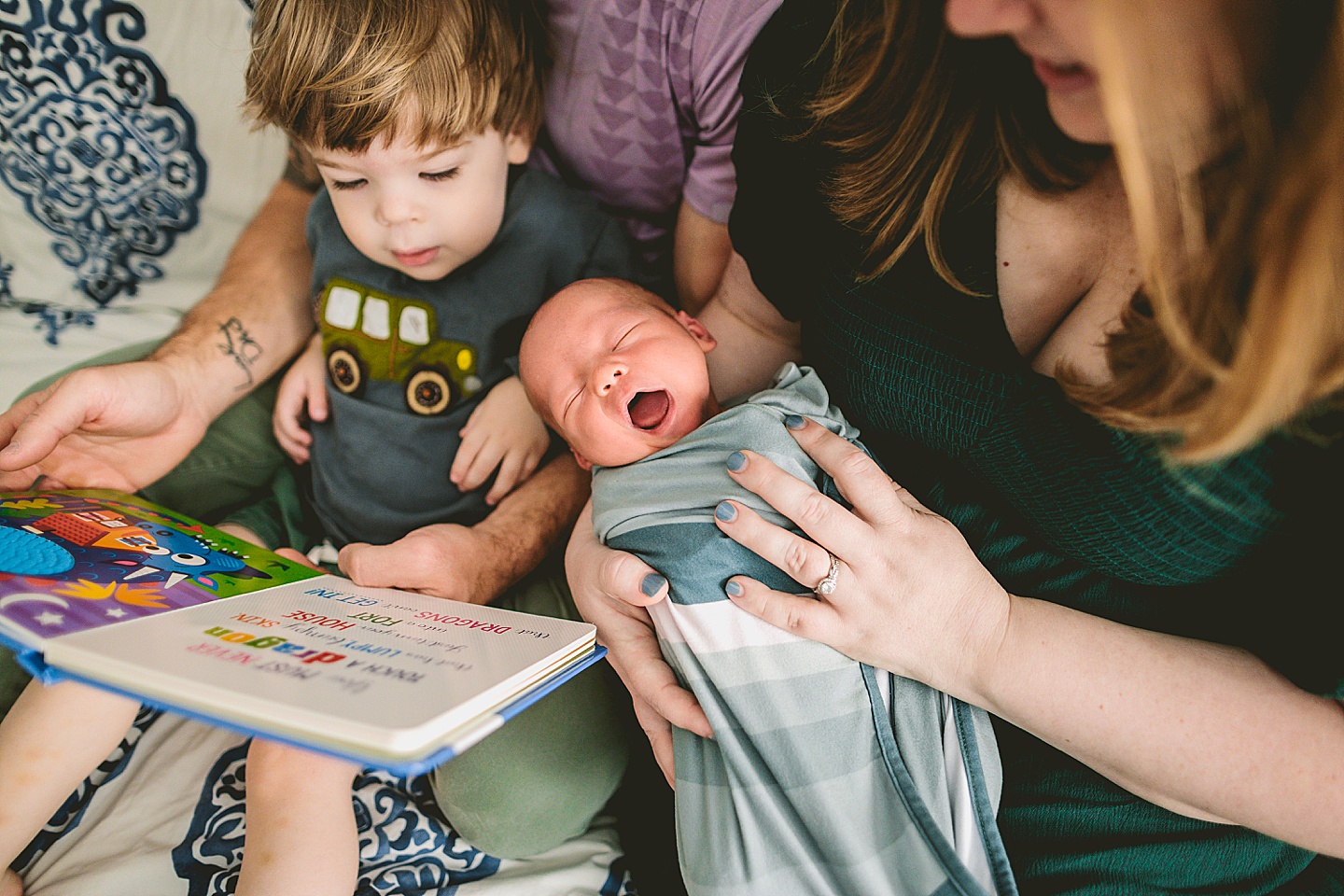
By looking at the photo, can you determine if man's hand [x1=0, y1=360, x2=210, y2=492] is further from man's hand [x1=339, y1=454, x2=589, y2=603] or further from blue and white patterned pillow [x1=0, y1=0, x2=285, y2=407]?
man's hand [x1=339, y1=454, x2=589, y2=603]

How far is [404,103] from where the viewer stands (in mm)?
1083

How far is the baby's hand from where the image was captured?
1275 millimetres

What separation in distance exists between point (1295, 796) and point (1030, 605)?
269 millimetres

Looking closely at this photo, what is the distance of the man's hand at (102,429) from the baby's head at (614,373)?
0.56m

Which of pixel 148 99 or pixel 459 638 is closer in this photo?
pixel 459 638

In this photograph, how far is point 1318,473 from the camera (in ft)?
2.30

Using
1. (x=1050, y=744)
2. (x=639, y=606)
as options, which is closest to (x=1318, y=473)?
(x=1050, y=744)

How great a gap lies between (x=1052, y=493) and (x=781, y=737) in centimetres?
36

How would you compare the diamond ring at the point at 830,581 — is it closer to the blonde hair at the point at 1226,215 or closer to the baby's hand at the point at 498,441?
the blonde hair at the point at 1226,215

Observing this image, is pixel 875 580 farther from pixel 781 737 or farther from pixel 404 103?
pixel 404 103

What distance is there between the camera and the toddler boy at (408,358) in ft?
3.34

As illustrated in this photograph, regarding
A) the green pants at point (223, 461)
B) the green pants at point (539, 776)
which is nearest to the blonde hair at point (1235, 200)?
the green pants at point (539, 776)

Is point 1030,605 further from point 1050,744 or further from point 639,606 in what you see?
point 639,606

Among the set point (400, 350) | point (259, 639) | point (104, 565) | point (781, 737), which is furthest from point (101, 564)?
point (781, 737)
